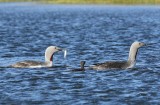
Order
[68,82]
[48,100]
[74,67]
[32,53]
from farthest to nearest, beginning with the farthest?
1. [32,53]
2. [74,67]
3. [68,82]
4. [48,100]

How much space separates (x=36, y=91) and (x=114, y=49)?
70.3 ft

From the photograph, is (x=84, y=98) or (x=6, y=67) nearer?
(x=84, y=98)

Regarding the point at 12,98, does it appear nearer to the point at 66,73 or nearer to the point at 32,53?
the point at 66,73

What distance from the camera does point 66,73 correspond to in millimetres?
35344

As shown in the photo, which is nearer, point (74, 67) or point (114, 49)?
point (74, 67)

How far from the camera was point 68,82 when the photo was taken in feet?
105

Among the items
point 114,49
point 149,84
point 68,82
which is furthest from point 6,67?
point 114,49

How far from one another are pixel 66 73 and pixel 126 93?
23.6ft

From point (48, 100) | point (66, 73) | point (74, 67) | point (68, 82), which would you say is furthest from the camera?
point (74, 67)

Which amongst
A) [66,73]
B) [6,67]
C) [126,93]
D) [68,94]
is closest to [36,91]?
A: [68,94]

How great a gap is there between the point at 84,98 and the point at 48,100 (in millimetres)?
1355

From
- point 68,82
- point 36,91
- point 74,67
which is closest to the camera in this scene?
point 36,91

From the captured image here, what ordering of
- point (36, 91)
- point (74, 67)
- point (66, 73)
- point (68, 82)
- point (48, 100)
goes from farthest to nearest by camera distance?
point (74, 67) < point (66, 73) < point (68, 82) < point (36, 91) < point (48, 100)

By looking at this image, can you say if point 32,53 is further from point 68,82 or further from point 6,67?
point 68,82
